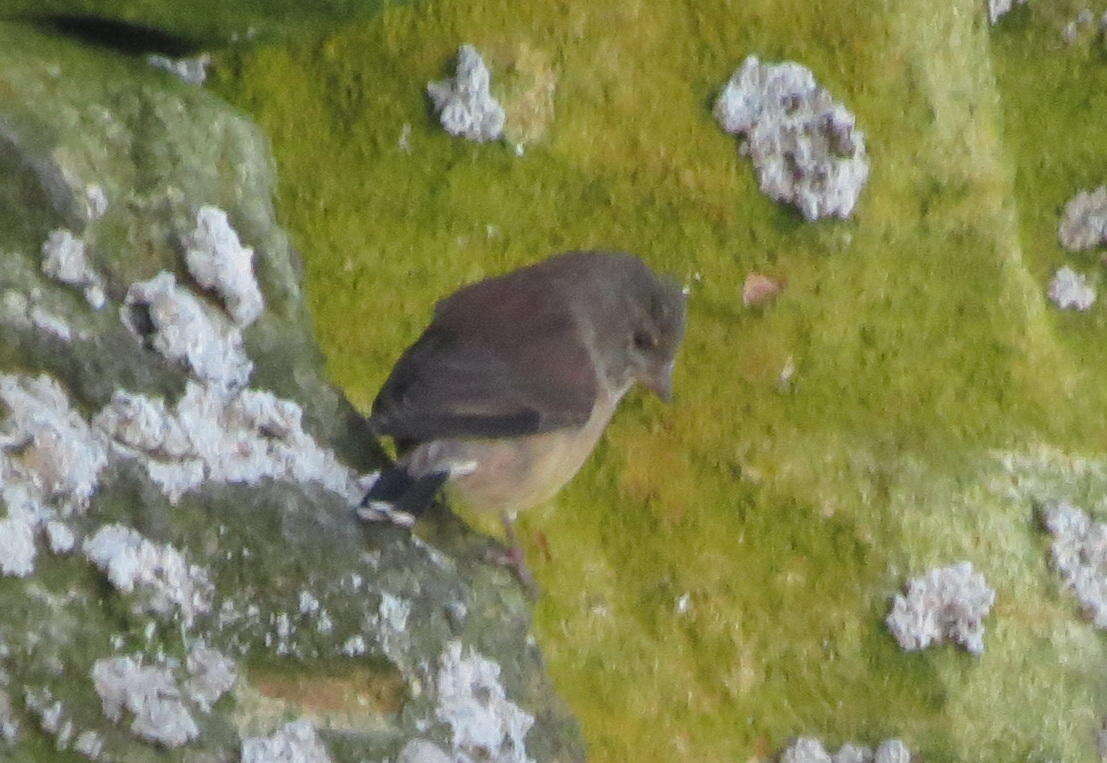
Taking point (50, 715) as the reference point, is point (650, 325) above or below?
above

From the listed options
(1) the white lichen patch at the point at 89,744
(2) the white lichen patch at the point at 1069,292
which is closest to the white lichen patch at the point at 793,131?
(2) the white lichen patch at the point at 1069,292

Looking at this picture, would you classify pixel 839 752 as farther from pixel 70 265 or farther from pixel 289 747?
pixel 70 265

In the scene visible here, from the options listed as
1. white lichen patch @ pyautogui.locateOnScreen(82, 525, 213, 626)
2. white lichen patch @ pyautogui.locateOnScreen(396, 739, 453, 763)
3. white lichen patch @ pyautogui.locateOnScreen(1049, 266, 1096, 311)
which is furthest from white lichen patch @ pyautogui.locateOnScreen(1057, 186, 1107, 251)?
white lichen patch @ pyautogui.locateOnScreen(82, 525, 213, 626)

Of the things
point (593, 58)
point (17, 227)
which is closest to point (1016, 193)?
point (593, 58)

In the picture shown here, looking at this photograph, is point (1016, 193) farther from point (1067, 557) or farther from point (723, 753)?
point (723, 753)

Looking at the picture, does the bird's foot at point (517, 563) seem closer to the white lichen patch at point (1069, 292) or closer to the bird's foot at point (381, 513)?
the bird's foot at point (381, 513)

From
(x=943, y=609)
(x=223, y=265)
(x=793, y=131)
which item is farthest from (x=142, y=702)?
(x=793, y=131)
